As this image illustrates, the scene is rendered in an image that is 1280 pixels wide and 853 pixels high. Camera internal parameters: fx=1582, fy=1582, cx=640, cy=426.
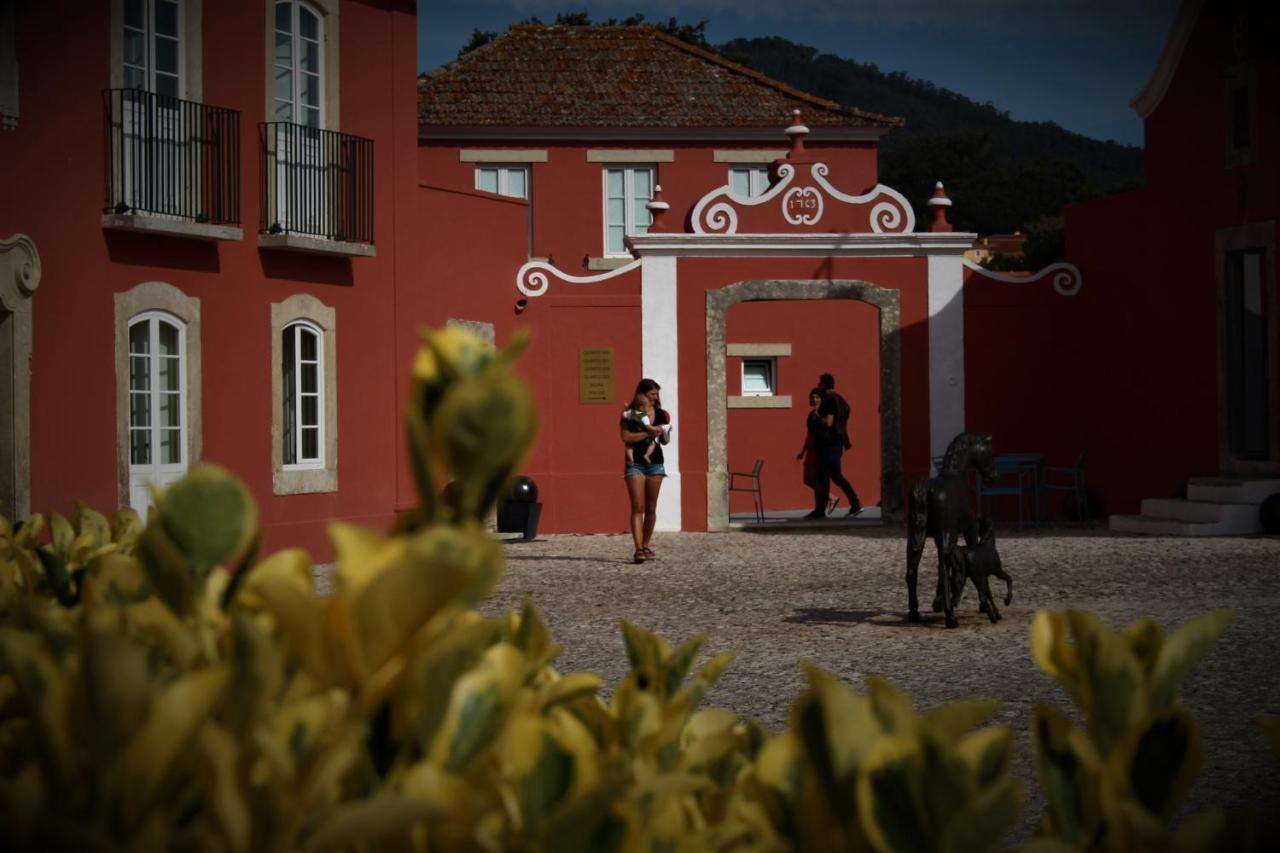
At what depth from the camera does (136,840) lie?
3.11ft

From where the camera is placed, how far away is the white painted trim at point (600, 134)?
69.7ft

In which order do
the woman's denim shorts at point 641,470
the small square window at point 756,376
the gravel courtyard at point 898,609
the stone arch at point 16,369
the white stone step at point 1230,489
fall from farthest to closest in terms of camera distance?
the small square window at point 756,376 < the white stone step at point 1230,489 < the woman's denim shorts at point 641,470 < the stone arch at point 16,369 < the gravel courtyard at point 898,609

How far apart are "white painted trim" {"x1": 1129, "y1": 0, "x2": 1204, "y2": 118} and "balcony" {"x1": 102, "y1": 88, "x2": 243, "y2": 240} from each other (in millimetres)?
9433

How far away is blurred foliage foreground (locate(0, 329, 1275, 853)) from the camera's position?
99 centimetres

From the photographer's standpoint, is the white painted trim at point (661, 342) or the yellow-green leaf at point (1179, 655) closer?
the yellow-green leaf at point (1179, 655)

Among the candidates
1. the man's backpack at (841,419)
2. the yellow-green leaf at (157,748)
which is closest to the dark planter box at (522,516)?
the man's backpack at (841,419)

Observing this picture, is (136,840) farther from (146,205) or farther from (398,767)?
(146,205)

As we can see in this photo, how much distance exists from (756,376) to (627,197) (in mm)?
3165

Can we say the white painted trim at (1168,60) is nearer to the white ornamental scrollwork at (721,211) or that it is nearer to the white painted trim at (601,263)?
the white ornamental scrollwork at (721,211)

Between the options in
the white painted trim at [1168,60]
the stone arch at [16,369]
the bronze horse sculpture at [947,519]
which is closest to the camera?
the bronze horse sculpture at [947,519]

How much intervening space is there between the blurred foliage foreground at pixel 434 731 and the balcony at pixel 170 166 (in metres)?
11.3

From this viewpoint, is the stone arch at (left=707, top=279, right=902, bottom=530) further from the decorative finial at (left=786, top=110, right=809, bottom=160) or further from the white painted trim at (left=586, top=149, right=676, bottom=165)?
the white painted trim at (left=586, top=149, right=676, bottom=165)

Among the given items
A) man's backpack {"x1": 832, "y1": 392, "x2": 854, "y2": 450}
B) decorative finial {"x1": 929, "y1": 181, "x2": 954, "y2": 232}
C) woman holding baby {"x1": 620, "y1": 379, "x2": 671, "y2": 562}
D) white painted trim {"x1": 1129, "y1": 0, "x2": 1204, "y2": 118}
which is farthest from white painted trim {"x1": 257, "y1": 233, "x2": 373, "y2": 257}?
white painted trim {"x1": 1129, "y1": 0, "x2": 1204, "y2": 118}

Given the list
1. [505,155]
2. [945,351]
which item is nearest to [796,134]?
[945,351]
